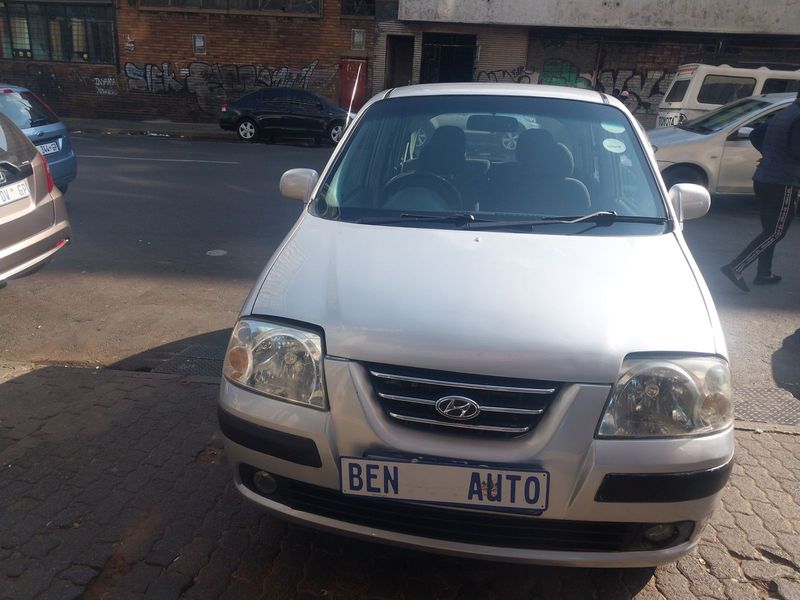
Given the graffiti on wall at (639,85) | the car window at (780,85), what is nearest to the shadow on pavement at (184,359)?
the car window at (780,85)

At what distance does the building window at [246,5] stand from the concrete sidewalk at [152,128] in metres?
3.66

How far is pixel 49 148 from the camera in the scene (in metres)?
8.56

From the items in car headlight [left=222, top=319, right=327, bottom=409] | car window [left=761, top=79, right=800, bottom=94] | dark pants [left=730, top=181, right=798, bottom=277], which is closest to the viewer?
car headlight [left=222, top=319, right=327, bottom=409]

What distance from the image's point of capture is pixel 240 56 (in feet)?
74.6

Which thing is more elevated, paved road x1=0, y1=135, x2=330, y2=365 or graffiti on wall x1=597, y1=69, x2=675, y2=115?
graffiti on wall x1=597, y1=69, x2=675, y2=115

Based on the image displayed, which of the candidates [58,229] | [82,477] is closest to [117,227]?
[58,229]

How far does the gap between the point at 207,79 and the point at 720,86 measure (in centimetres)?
1589

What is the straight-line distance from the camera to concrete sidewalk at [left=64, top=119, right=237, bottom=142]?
20250 mm

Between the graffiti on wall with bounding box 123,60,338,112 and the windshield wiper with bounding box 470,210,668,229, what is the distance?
21.1 metres

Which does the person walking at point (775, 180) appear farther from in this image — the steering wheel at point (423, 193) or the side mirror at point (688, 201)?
the steering wheel at point (423, 193)

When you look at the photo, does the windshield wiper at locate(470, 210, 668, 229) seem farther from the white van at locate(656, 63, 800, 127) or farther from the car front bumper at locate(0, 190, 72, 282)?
the white van at locate(656, 63, 800, 127)

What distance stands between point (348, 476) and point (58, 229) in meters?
4.07

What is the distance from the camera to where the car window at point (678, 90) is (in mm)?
14343

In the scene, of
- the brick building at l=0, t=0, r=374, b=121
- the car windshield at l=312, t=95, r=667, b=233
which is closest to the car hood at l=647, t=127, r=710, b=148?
the car windshield at l=312, t=95, r=667, b=233
